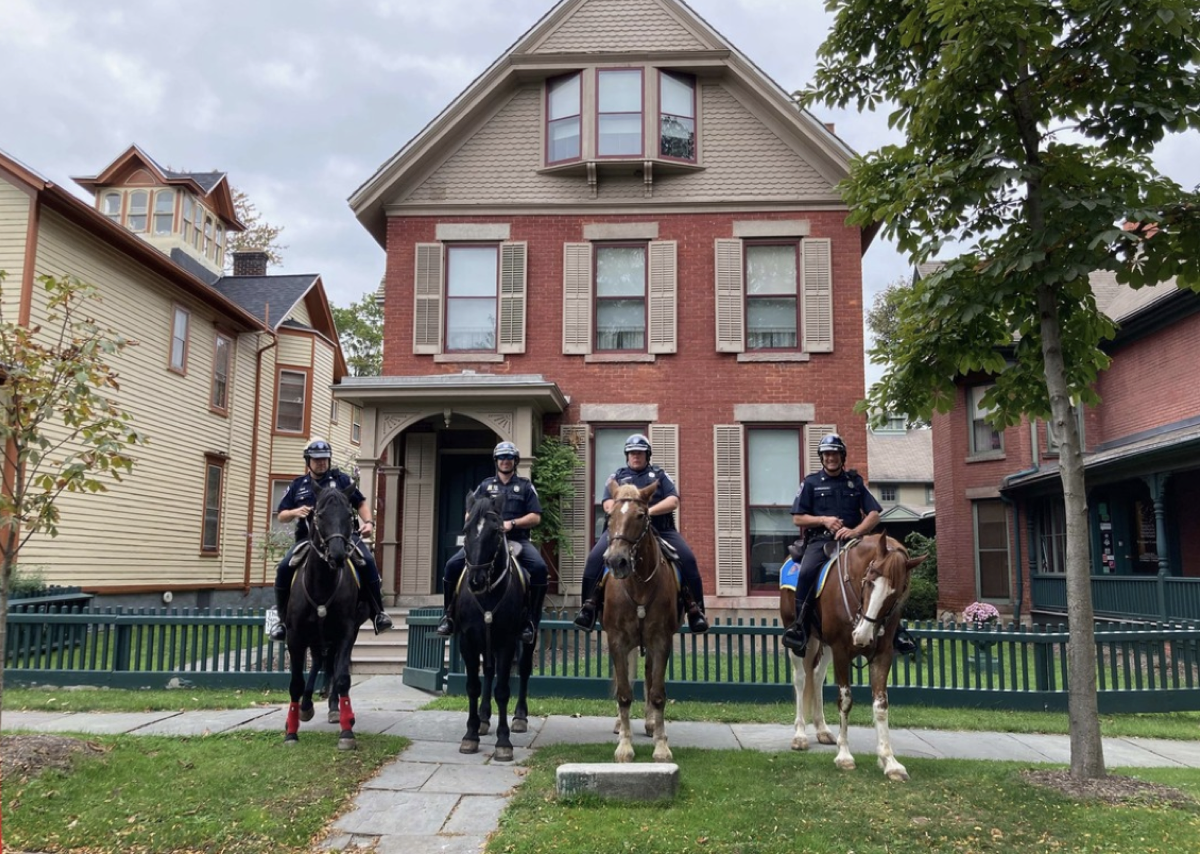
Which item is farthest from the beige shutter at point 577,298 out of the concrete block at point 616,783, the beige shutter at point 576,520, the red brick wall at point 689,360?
the concrete block at point 616,783

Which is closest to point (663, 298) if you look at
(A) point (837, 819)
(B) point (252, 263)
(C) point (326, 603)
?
(C) point (326, 603)

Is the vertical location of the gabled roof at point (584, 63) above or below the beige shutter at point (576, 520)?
above

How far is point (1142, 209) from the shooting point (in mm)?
6816

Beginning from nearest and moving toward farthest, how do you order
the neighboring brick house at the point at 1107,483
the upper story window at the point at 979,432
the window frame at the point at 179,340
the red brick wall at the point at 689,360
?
the red brick wall at the point at 689,360, the neighboring brick house at the point at 1107,483, the window frame at the point at 179,340, the upper story window at the point at 979,432

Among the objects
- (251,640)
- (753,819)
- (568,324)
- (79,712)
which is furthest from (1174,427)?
(79,712)

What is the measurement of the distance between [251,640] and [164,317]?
1177cm

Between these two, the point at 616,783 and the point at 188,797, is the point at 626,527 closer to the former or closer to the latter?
the point at 616,783

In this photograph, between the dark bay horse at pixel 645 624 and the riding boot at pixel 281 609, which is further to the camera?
the riding boot at pixel 281 609

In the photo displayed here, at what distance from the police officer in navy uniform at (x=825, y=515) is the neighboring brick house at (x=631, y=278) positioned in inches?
298

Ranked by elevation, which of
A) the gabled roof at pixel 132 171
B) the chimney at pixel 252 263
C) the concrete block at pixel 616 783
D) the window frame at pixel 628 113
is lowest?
the concrete block at pixel 616 783

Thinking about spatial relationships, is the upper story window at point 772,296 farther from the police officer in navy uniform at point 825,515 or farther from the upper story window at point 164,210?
the upper story window at point 164,210

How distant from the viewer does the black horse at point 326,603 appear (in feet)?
26.0

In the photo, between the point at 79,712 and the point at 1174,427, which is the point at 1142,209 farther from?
the point at 1174,427

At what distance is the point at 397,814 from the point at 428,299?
1167cm
